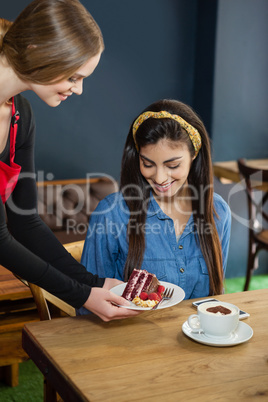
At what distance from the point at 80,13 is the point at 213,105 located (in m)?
2.74

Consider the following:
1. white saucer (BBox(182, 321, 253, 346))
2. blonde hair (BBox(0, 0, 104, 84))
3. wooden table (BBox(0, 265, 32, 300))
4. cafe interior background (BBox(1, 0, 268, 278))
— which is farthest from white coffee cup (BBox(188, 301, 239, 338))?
cafe interior background (BBox(1, 0, 268, 278))

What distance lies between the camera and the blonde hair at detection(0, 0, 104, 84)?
130 cm

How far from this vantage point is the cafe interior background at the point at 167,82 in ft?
12.6

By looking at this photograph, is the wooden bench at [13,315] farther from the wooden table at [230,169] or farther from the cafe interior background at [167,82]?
the wooden table at [230,169]

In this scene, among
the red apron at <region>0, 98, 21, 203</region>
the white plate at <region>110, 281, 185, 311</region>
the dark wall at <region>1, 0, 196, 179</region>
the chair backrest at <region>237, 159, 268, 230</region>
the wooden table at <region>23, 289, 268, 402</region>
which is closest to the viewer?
the wooden table at <region>23, 289, 268, 402</region>

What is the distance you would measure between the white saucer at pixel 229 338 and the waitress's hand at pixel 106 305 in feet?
0.49

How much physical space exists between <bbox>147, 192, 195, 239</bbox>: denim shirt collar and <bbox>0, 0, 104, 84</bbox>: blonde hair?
2.21ft

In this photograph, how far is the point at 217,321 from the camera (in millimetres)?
1282

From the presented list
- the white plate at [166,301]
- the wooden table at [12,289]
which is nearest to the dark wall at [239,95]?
the wooden table at [12,289]

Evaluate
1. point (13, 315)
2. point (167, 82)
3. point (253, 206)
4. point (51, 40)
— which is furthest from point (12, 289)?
point (167, 82)

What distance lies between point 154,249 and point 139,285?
376mm

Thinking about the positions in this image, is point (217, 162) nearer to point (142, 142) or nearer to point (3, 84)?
point (142, 142)

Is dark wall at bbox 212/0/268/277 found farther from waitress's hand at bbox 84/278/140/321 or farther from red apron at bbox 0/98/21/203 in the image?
waitress's hand at bbox 84/278/140/321

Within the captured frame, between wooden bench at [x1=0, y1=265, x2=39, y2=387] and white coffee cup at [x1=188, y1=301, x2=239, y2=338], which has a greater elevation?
white coffee cup at [x1=188, y1=301, x2=239, y2=338]
